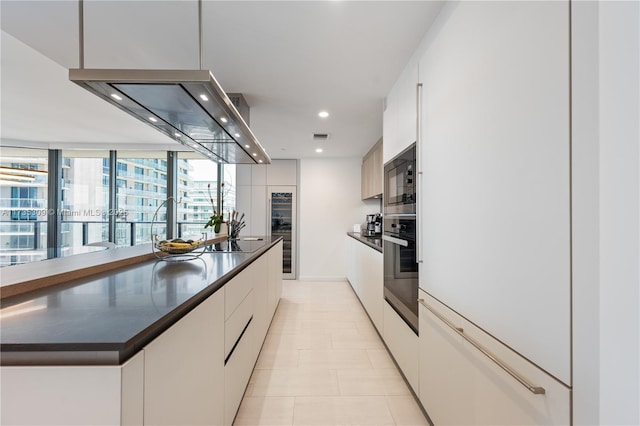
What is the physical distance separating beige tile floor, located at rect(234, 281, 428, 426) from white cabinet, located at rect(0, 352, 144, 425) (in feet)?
4.32

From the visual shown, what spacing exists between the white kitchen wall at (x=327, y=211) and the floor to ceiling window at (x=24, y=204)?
4.93m

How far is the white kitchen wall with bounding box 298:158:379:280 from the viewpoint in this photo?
5.54 meters

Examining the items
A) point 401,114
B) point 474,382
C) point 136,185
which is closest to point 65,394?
point 474,382

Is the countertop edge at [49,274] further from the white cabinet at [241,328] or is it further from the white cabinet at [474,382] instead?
the white cabinet at [474,382]

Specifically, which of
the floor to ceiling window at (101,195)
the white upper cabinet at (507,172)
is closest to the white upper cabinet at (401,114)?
the white upper cabinet at (507,172)

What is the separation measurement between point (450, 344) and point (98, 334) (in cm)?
145

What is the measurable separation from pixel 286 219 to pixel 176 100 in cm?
411

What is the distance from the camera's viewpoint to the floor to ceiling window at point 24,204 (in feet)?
16.3

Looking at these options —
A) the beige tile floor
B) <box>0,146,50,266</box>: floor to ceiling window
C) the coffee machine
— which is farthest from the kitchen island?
<box>0,146,50,266</box>: floor to ceiling window

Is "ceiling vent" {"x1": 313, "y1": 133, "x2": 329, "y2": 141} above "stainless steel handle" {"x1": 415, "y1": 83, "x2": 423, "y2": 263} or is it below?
above

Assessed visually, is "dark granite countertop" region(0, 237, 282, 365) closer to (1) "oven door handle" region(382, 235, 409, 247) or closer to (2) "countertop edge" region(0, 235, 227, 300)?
(2) "countertop edge" region(0, 235, 227, 300)

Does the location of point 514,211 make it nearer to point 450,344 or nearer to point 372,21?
point 450,344

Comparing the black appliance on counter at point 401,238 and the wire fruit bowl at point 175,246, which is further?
the black appliance on counter at point 401,238

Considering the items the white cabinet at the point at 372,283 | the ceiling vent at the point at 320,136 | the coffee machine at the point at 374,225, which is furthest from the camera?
the coffee machine at the point at 374,225
